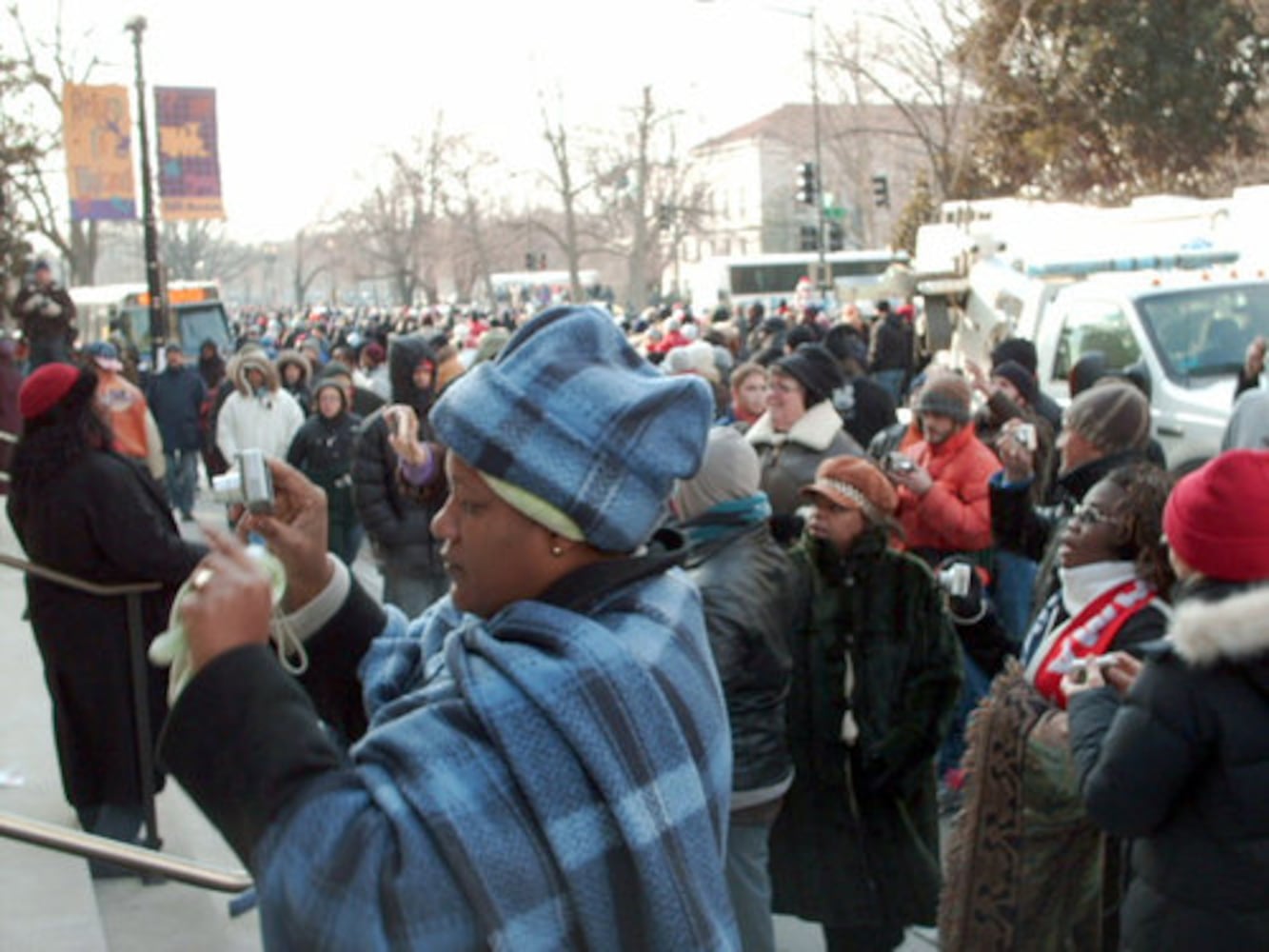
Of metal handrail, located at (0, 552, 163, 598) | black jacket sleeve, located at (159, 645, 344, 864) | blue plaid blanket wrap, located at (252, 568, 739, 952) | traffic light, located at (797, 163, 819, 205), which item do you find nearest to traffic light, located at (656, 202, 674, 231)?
traffic light, located at (797, 163, 819, 205)

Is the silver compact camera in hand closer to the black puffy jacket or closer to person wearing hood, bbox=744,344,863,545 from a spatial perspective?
person wearing hood, bbox=744,344,863,545

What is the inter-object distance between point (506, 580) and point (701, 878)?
0.40 meters

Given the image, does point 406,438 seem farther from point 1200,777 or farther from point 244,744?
point 244,744

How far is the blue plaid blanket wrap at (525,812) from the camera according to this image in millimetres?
1596

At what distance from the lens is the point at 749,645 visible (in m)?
4.07

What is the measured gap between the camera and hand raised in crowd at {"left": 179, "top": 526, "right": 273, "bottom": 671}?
1672mm

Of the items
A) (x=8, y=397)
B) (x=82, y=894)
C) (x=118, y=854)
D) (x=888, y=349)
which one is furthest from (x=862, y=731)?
(x=888, y=349)

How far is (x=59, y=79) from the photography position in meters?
40.9

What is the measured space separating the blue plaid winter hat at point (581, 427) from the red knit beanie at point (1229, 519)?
1.44 meters

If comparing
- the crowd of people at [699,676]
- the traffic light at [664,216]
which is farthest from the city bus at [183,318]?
the traffic light at [664,216]

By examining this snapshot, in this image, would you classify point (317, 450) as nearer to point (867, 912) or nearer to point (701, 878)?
point (867, 912)

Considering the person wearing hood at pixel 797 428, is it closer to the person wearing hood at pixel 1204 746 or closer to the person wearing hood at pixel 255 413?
the person wearing hood at pixel 1204 746

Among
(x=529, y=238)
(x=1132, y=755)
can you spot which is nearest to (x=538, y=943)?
(x=1132, y=755)

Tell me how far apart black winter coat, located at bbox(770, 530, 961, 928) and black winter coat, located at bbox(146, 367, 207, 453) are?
13.3m
